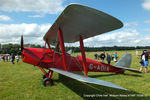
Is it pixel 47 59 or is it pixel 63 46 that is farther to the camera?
pixel 47 59

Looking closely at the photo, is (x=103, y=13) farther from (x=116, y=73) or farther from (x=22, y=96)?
(x=116, y=73)

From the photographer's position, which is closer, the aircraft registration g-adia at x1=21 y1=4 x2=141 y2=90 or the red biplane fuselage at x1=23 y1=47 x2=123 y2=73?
the aircraft registration g-adia at x1=21 y1=4 x2=141 y2=90

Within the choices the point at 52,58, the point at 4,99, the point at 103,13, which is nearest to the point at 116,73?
the point at 52,58

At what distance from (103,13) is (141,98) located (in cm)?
297

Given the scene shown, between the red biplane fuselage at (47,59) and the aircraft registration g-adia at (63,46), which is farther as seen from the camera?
the red biplane fuselage at (47,59)

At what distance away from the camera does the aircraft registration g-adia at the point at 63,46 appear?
353 centimetres

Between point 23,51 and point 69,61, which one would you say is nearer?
point 23,51

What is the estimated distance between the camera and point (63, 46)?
4.52 metres

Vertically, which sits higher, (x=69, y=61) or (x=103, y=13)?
(x=103, y=13)

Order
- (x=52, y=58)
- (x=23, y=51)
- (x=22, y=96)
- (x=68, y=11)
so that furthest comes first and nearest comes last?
(x=52, y=58)
(x=23, y=51)
(x=22, y=96)
(x=68, y=11)

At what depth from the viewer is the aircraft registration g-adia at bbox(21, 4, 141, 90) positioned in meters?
3.53

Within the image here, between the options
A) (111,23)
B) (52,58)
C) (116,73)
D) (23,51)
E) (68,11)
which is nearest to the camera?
(68,11)

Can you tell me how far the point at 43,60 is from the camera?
18.4 ft

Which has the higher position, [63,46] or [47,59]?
[63,46]
